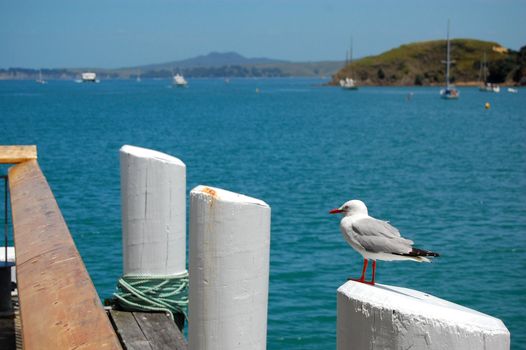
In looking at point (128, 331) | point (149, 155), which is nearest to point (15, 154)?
point (149, 155)

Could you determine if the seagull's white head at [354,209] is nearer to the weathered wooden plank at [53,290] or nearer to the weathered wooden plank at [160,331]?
the weathered wooden plank at [160,331]

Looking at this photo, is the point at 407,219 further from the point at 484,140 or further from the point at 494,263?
the point at 484,140

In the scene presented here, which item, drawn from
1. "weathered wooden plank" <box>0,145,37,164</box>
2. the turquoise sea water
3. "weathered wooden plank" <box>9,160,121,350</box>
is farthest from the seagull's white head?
the turquoise sea water

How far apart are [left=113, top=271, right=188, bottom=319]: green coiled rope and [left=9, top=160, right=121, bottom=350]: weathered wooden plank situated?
2.88 ft

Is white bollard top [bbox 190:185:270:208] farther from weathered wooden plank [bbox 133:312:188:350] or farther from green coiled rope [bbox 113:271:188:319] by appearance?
green coiled rope [bbox 113:271:188:319]

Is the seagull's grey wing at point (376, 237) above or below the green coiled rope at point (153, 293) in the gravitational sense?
above

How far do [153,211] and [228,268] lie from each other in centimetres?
159

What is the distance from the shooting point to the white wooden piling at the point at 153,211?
4.44 m

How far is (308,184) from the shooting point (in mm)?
29938

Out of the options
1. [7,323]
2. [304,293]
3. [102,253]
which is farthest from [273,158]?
[7,323]

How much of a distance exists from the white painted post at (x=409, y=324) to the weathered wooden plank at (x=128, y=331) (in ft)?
6.82

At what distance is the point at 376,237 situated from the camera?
4.04 metres

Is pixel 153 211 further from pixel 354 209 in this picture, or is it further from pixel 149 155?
pixel 354 209

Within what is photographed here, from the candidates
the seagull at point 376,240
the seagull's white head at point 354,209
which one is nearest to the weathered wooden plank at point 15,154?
the seagull's white head at point 354,209
